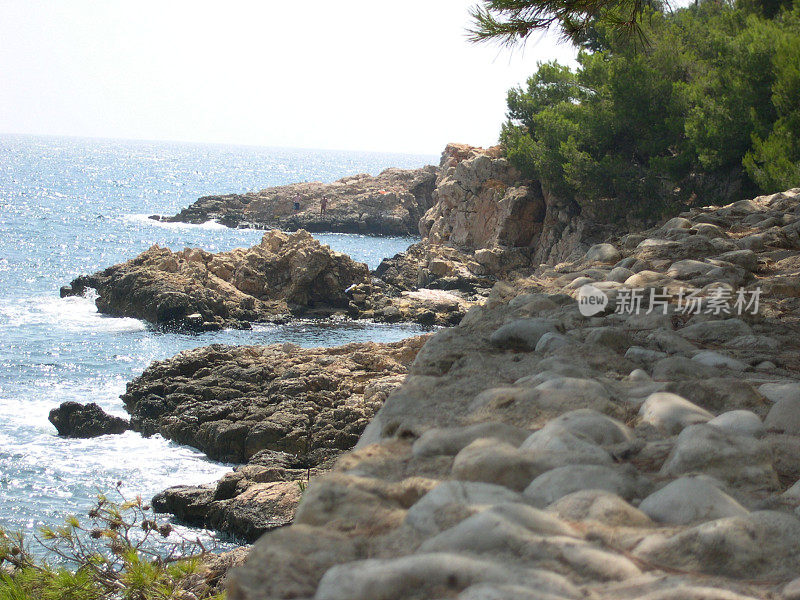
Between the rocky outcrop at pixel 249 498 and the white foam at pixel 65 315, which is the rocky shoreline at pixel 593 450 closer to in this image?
the rocky outcrop at pixel 249 498

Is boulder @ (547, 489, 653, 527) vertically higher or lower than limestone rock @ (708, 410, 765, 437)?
lower

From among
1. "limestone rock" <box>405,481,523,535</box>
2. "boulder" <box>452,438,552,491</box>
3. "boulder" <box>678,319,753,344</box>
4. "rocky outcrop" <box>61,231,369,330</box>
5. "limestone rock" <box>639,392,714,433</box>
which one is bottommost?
"rocky outcrop" <box>61,231,369,330</box>

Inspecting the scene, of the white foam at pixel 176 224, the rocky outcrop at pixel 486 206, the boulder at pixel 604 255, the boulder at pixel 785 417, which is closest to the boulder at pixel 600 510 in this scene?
the boulder at pixel 785 417

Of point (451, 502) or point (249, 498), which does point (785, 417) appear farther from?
point (249, 498)

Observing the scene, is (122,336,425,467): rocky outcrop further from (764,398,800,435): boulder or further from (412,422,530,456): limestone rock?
(764,398,800,435): boulder

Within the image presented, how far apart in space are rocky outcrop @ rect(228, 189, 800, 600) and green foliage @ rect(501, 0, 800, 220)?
10727 mm

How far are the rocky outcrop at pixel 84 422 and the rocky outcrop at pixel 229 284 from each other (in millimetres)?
8959

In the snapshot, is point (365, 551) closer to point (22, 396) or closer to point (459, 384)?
point (459, 384)

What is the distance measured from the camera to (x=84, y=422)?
13.1 m

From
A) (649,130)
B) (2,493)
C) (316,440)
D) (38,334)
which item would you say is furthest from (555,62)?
(2,493)

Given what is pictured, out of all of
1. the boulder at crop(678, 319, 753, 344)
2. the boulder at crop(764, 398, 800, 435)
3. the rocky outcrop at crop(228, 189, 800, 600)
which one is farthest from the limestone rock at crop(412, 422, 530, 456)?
the boulder at crop(678, 319, 753, 344)

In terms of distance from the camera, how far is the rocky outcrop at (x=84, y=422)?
42.7 ft

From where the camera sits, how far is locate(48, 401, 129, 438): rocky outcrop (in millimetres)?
13010

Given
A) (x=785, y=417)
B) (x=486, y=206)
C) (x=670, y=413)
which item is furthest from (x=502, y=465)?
(x=486, y=206)
